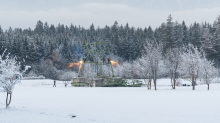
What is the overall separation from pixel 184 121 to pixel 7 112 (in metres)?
8.13

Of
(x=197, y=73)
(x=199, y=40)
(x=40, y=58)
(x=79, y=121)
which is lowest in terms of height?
(x=79, y=121)

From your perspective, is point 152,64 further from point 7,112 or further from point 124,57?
point 124,57

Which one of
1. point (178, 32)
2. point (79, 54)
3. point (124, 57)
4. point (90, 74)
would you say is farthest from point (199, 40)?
point (90, 74)

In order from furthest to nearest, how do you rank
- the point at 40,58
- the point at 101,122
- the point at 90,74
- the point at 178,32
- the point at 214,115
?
the point at 178,32
the point at 40,58
the point at 90,74
the point at 214,115
the point at 101,122

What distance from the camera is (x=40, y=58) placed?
211 ft

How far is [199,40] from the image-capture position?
2717 inches

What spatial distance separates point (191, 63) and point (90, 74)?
1524 centimetres

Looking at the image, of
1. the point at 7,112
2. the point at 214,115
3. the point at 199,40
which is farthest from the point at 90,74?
the point at 199,40

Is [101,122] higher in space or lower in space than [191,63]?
lower

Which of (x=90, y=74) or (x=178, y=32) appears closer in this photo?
(x=90, y=74)

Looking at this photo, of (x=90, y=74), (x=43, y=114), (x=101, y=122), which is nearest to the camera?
(x=101, y=122)

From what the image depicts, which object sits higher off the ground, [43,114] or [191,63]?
[191,63]

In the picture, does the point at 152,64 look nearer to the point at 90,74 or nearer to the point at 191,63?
the point at 191,63

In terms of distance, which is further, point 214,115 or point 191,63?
point 191,63
